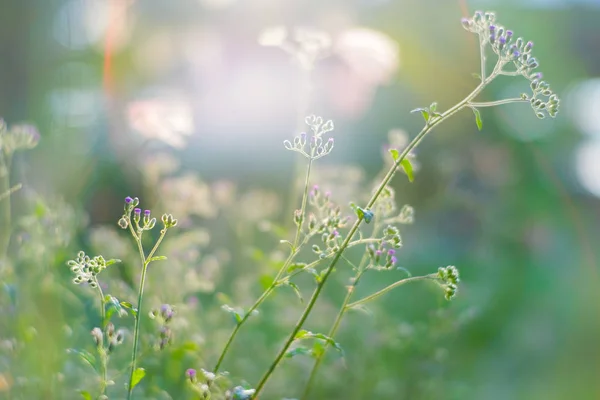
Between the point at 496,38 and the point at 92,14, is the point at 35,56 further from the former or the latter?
the point at 496,38

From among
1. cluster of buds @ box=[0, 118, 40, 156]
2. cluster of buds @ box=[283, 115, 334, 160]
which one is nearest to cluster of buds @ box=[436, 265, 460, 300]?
cluster of buds @ box=[283, 115, 334, 160]

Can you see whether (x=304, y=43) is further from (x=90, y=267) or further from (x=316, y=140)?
(x=90, y=267)

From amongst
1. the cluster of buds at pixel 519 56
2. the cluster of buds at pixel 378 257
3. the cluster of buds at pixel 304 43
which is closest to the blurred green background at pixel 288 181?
the cluster of buds at pixel 304 43

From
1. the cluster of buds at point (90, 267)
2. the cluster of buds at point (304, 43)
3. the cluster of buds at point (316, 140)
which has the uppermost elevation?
the cluster of buds at point (304, 43)

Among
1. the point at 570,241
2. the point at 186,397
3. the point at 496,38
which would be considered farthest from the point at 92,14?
the point at 570,241

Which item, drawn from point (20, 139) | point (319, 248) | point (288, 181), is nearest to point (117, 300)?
point (319, 248)

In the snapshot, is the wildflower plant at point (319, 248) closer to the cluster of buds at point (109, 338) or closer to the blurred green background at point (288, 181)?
the cluster of buds at point (109, 338)

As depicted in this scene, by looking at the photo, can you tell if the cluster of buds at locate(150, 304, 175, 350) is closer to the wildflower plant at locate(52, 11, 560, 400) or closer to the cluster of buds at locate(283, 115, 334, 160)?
the wildflower plant at locate(52, 11, 560, 400)

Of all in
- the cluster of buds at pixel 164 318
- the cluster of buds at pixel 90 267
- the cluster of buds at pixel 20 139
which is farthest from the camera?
the cluster of buds at pixel 20 139
